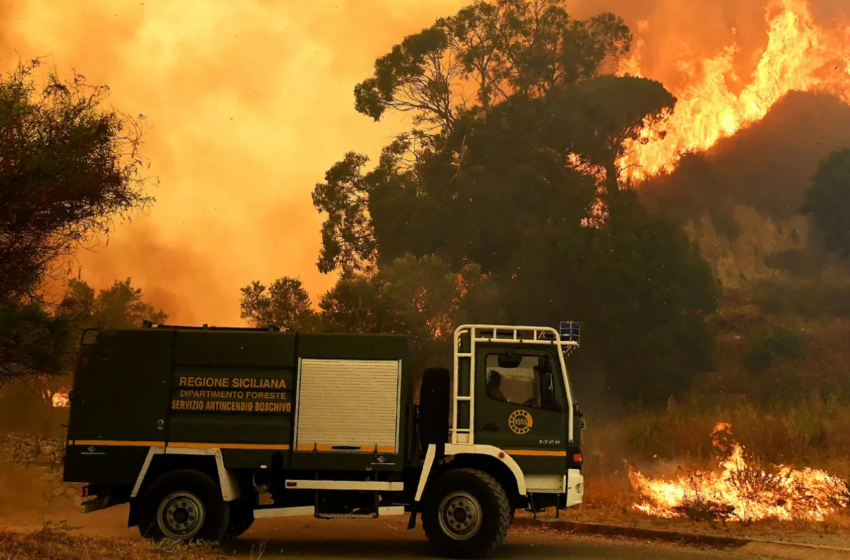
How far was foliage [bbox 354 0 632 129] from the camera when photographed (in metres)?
60.5

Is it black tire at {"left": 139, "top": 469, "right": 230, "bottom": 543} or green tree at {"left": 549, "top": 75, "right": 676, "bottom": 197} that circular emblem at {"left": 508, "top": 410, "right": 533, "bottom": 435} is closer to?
black tire at {"left": 139, "top": 469, "right": 230, "bottom": 543}

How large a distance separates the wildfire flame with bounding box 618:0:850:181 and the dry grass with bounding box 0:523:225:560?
54375mm

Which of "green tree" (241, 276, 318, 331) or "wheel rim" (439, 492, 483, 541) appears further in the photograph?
"green tree" (241, 276, 318, 331)

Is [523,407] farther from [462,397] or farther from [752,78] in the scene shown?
[752,78]

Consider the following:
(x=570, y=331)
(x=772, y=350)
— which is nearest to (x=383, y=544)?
(x=570, y=331)

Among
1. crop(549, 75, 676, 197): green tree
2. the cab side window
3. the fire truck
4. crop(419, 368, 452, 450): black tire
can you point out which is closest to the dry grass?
the fire truck

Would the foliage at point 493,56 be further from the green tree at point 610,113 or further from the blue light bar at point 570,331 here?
the blue light bar at point 570,331

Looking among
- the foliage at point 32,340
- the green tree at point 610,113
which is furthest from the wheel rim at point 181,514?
the green tree at point 610,113

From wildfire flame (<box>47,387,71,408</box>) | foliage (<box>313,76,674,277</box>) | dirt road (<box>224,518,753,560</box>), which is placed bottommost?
dirt road (<box>224,518,753,560</box>)

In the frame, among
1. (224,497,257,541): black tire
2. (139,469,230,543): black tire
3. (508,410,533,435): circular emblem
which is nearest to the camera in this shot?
(139,469,230,543): black tire

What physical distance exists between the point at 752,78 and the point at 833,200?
11.7 meters

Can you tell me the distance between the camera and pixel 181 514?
13.1 metres

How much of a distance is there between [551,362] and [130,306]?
4406 centimetres

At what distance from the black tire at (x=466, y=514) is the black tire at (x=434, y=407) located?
2.01ft
